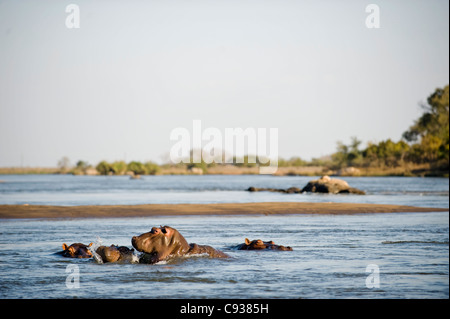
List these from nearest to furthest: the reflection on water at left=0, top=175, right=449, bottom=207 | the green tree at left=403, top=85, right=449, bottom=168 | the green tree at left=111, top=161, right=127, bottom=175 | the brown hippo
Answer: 1. the brown hippo
2. the reflection on water at left=0, top=175, right=449, bottom=207
3. the green tree at left=403, top=85, right=449, bottom=168
4. the green tree at left=111, top=161, right=127, bottom=175

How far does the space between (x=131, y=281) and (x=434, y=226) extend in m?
17.1

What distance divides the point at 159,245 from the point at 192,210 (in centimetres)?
1948

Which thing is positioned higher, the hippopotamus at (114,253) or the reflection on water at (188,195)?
the reflection on water at (188,195)

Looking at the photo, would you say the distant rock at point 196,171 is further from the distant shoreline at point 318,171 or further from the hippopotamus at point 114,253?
the hippopotamus at point 114,253

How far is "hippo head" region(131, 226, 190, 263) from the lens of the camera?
52.2 ft

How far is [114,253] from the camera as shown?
661 inches

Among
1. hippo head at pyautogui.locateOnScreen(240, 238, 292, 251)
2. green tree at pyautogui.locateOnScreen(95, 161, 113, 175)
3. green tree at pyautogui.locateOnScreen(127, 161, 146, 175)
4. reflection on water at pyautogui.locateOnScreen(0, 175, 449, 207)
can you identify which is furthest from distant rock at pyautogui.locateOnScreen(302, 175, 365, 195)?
green tree at pyautogui.locateOnScreen(127, 161, 146, 175)

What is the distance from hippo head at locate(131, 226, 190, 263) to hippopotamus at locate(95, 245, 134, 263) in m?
0.72

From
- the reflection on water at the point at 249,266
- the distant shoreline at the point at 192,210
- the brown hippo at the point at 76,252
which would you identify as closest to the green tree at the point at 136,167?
the distant shoreline at the point at 192,210

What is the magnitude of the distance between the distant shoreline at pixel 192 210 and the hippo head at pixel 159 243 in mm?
16128

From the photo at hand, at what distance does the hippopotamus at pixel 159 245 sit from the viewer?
15.9 metres

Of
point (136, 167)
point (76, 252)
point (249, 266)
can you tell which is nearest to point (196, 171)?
point (136, 167)

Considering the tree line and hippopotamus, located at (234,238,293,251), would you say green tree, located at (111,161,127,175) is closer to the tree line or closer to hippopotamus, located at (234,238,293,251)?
the tree line

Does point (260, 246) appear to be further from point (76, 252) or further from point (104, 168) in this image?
point (104, 168)
